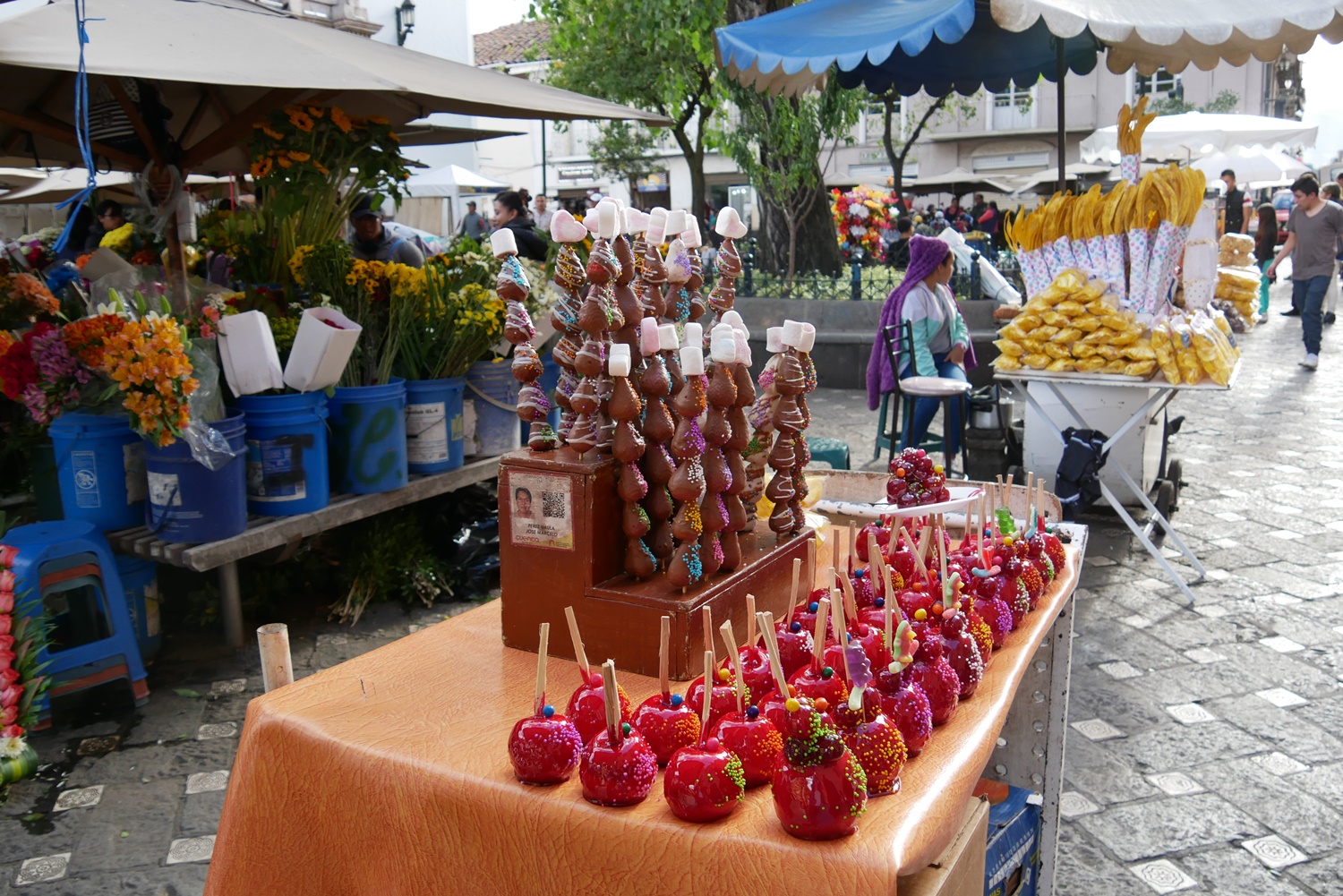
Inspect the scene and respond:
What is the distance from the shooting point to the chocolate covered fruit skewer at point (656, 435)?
1.73m

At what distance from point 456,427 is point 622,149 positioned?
22808mm

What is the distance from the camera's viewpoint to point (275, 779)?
1.61 m

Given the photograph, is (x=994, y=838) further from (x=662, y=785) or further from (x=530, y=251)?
(x=530, y=251)

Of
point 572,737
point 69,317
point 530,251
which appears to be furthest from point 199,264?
point 572,737

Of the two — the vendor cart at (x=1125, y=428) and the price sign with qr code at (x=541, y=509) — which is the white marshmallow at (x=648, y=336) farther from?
the vendor cart at (x=1125, y=428)

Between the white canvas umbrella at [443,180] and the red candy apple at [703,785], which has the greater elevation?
the white canvas umbrella at [443,180]

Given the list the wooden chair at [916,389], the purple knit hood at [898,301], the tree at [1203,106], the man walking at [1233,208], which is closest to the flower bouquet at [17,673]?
the wooden chair at [916,389]

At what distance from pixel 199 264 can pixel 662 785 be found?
456 cm

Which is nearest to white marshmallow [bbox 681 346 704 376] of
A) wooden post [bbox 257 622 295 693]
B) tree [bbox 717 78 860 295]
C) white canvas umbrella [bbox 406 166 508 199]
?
wooden post [bbox 257 622 295 693]

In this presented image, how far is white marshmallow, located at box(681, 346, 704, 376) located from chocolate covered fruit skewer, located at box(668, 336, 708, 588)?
0.04ft

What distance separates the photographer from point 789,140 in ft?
32.6

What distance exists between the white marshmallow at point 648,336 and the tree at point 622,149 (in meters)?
24.7

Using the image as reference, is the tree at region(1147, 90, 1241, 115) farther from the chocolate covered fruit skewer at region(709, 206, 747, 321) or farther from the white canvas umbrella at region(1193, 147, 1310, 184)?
the chocolate covered fruit skewer at region(709, 206, 747, 321)

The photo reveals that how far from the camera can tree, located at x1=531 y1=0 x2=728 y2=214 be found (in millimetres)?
13477
